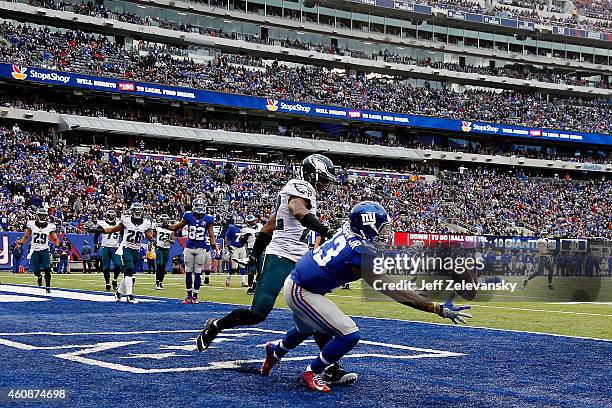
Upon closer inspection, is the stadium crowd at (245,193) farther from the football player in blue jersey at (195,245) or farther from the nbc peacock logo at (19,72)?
the football player in blue jersey at (195,245)

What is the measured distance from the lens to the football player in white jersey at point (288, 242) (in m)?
6.59

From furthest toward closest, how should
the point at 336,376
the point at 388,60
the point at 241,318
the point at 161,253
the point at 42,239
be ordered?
the point at 388,60, the point at 161,253, the point at 42,239, the point at 241,318, the point at 336,376

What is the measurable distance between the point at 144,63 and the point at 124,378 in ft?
148

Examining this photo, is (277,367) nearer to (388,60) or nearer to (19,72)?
(19,72)

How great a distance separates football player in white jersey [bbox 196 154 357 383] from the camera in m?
6.59

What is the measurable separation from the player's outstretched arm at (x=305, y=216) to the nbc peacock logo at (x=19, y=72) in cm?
3897

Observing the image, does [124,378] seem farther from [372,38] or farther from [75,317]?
[372,38]

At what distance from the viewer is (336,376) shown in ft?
20.9

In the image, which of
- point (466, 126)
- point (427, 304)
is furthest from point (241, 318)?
point (466, 126)

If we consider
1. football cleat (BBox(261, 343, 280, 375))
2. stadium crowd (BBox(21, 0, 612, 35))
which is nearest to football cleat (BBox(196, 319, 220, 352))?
football cleat (BBox(261, 343, 280, 375))

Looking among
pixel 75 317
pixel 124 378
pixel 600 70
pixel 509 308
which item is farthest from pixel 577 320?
pixel 600 70

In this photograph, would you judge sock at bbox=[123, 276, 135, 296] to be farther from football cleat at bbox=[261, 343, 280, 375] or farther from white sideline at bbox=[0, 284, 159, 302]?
football cleat at bbox=[261, 343, 280, 375]

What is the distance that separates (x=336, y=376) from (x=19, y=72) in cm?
3995

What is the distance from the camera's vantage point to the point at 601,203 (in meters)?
57.6
